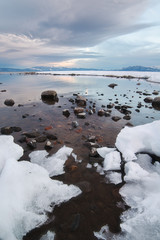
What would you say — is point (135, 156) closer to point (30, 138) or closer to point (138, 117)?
point (30, 138)

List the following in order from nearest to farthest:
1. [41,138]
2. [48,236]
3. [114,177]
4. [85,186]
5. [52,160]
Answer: [48,236]
[85,186]
[114,177]
[52,160]
[41,138]

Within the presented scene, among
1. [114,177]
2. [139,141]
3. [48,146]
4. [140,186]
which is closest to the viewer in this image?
[140,186]

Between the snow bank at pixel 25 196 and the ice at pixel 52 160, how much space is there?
55cm

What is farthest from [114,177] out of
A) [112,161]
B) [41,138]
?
[41,138]

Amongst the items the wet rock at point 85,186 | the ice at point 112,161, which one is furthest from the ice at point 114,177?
the wet rock at point 85,186

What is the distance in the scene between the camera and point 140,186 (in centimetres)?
376

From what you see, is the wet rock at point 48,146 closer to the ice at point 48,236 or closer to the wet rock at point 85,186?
the wet rock at point 85,186

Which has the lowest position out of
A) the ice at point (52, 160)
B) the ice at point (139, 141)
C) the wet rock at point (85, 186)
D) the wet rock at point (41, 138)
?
the wet rock at point (85, 186)

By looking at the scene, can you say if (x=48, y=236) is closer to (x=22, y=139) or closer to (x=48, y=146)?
(x=48, y=146)

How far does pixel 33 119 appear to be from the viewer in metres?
9.62

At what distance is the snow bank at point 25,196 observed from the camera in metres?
2.72

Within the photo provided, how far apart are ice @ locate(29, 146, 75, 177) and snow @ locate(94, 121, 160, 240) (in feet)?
6.50

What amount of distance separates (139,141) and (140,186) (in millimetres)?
1839

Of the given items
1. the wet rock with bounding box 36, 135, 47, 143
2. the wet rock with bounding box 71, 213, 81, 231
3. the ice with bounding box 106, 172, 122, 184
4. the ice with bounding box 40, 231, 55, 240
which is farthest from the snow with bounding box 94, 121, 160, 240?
Result: the wet rock with bounding box 36, 135, 47, 143
